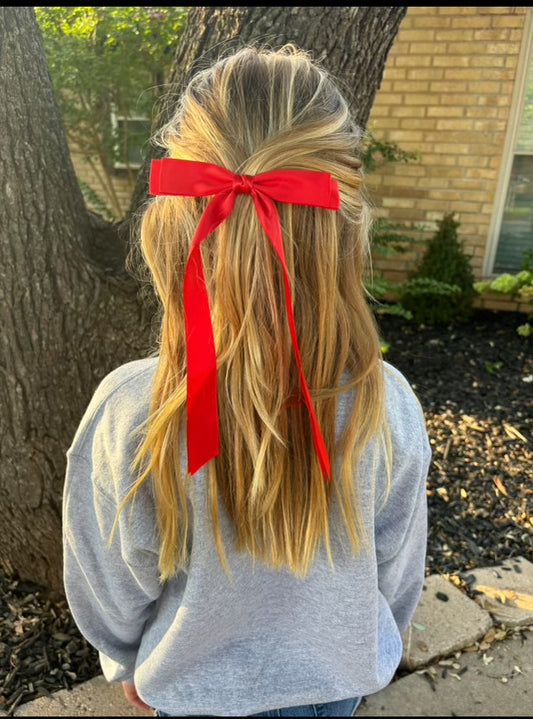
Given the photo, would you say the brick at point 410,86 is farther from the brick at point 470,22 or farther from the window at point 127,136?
the window at point 127,136

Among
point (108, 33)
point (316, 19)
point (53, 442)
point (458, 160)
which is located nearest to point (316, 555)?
point (53, 442)

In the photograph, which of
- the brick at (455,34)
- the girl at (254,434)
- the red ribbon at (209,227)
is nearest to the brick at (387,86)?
the brick at (455,34)

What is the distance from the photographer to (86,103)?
5422mm

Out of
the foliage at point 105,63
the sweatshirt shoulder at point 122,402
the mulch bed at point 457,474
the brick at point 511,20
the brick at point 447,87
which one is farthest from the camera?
the brick at point 447,87

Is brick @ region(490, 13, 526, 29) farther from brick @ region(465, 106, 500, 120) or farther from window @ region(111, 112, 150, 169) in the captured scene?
window @ region(111, 112, 150, 169)

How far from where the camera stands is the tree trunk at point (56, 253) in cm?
177

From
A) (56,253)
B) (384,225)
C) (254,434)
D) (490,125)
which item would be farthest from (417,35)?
(254,434)

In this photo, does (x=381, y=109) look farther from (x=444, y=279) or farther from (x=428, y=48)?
(x=444, y=279)

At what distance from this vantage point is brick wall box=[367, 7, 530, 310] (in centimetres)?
502

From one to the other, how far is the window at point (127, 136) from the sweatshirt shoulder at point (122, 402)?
5.03 metres

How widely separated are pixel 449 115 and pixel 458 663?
184 inches

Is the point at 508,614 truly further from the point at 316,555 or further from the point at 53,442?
the point at 53,442

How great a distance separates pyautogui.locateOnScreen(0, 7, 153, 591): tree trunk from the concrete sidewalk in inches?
22.5

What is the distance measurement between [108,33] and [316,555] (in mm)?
4349
